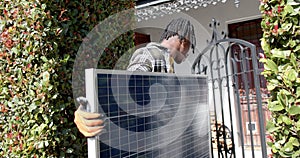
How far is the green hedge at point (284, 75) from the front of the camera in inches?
48.3

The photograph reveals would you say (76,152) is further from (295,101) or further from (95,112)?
(295,101)

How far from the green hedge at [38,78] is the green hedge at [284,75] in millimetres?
1298

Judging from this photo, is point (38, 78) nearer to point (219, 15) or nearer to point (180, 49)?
point (180, 49)

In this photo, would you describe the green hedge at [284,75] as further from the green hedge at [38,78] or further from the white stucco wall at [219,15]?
the white stucco wall at [219,15]

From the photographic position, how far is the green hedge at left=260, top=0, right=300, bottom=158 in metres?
1.23

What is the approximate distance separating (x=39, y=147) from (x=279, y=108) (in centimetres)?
146

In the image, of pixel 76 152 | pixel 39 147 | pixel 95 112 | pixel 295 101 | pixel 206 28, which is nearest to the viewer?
pixel 95 112

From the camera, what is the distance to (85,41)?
204 centimetres

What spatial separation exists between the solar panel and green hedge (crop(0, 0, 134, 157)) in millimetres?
696

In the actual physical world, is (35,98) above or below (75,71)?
below

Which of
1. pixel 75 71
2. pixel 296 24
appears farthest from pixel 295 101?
pixel 75 71

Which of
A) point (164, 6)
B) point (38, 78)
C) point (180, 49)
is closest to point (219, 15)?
point (164, 6)

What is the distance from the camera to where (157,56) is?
5.88 ft

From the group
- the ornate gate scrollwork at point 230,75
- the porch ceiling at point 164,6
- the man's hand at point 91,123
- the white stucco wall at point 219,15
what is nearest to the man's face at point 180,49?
the ornate gate scrollwork at point 230,75
